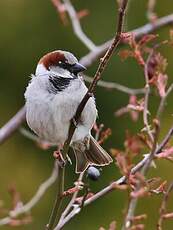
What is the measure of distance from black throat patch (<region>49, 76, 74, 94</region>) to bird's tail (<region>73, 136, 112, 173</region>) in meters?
0.22

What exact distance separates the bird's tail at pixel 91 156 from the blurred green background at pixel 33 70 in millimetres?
2928

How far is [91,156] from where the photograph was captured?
8.03 feet

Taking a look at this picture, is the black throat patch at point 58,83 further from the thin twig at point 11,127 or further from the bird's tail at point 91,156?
the thin twig at point 11,127

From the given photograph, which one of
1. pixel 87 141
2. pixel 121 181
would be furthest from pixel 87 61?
pixel 121 181

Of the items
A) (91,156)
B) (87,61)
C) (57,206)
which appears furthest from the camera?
(87,61)

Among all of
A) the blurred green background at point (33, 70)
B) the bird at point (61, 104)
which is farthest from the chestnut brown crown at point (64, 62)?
the blurred green background at point (33, 70)

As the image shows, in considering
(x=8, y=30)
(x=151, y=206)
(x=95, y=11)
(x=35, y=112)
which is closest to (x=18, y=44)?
(x=8, y=30)

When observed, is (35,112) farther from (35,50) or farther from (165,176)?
(35,50)

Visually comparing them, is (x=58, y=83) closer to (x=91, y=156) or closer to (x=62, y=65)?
(x=62, y=65)

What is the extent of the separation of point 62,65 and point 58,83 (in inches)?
2.3

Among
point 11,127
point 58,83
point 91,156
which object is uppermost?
point 58,83

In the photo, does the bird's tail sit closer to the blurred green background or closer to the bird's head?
the bird's head

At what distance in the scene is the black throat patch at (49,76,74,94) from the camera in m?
2.38

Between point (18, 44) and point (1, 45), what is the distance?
0.15m
